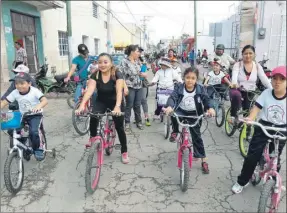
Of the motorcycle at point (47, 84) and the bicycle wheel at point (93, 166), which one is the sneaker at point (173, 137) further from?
the motorcycle at point (47, 84)

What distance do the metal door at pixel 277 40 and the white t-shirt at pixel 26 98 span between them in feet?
25.9

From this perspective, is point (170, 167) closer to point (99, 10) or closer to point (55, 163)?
point (55, 163)

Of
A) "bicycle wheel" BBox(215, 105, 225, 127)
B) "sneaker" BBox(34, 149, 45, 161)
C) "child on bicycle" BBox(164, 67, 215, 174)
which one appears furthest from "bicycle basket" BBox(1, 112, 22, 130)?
"bicycle wheel" BBox(215, 105, 225, 127)

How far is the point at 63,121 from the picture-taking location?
20.5 feet

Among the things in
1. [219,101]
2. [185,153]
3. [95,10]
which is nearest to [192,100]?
[185,153]

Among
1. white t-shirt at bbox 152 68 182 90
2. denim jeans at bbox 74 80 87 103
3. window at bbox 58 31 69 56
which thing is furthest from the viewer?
window at bbox 58 31 69 56

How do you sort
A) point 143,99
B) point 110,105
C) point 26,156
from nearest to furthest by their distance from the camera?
1. point 110,105
2. point 26,156
3. point 143,99

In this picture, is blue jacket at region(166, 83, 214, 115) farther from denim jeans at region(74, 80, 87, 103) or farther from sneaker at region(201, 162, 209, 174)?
denim jeans at region(74, 80, 87, 103)

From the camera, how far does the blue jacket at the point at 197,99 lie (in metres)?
3.37

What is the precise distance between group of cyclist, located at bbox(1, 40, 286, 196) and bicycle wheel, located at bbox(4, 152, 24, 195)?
1.42 ft

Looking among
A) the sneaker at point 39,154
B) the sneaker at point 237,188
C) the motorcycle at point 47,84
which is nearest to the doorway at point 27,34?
the motorcycle at point 47,84

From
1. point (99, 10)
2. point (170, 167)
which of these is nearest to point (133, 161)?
point (170, 167)

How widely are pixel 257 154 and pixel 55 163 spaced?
2.89m

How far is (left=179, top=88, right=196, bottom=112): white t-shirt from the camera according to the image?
3395mm
